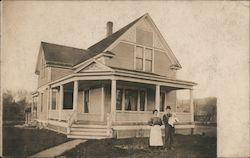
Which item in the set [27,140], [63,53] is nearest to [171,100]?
[63,53]

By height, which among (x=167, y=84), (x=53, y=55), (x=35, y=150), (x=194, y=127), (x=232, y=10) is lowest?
(x=35, y=150)

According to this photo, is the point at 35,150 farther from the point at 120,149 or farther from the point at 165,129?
the point at 165,129

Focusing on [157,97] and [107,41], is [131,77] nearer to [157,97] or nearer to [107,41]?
[157,97]

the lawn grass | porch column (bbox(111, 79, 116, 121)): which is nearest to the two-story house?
porch column (bbox(111, 79, 116, 121))

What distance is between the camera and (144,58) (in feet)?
27.7

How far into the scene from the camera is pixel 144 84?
8188 millimetres

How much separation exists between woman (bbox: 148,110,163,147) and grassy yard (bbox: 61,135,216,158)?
→ 0.38 ft

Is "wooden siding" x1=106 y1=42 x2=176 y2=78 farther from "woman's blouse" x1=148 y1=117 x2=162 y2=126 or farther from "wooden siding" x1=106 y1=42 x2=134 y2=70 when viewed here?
"woman's blouse" x1=148 y1=117 x2=162 y2=126

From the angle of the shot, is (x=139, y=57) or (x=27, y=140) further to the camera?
(x=139, y=57)

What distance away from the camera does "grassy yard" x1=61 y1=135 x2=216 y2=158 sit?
7.17 meters

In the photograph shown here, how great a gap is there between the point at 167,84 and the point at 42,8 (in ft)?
10.1

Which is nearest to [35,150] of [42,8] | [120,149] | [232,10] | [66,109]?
[66,109]

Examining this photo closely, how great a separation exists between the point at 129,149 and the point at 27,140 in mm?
2149

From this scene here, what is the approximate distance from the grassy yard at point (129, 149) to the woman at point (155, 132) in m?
0.12
